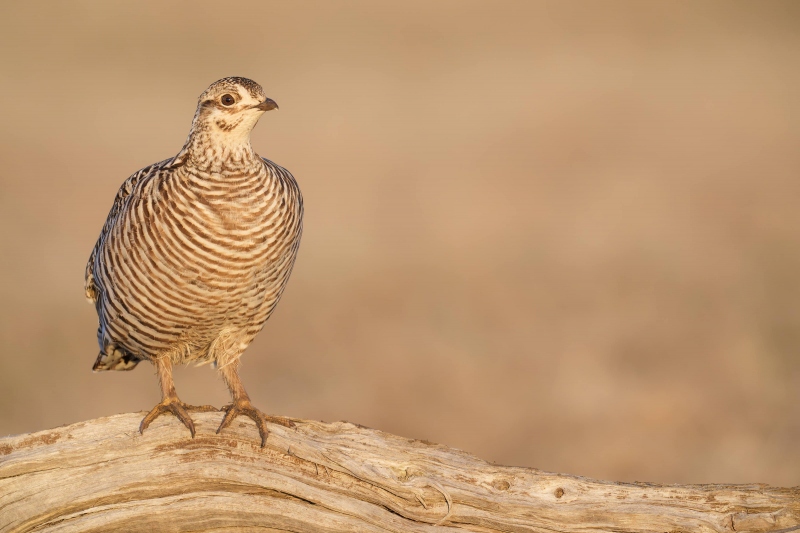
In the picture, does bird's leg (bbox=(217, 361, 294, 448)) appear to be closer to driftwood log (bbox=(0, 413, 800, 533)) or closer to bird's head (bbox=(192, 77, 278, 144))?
driftwood log (bbox=(0, 413, 800, 533))

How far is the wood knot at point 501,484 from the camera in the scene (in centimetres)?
518

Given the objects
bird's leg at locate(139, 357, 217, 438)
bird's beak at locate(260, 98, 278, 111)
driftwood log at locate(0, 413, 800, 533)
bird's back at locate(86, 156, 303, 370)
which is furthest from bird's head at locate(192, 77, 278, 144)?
driftwood log at locate(0, 413, 800, 533)

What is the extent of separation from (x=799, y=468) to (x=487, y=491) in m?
5.72

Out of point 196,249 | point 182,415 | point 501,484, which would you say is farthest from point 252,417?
point 501,484

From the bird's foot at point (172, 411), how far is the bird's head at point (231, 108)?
133 cm

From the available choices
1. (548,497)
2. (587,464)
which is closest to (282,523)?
(548,497)

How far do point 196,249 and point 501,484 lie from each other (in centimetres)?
186

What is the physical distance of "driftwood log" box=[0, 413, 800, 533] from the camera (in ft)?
16.3

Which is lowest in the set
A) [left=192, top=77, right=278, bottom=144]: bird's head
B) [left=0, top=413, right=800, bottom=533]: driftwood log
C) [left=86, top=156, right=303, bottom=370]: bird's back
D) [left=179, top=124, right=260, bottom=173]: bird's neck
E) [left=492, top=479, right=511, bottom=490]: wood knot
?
[left=0, top=413, right=800, bottom=533]: driftwood log

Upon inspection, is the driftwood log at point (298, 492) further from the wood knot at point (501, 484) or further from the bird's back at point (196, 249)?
the bird's back at point (196, 249)

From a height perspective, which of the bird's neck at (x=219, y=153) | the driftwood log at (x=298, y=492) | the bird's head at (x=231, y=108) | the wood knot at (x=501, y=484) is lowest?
the driftwood log at (x=298, y=492)

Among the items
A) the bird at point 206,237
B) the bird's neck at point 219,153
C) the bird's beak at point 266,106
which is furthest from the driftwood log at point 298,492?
the bird's beak at point 266,106

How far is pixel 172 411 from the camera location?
207 inches

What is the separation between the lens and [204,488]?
5.03m
